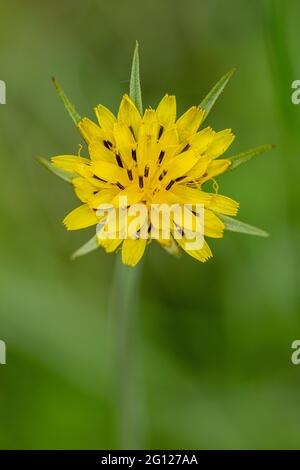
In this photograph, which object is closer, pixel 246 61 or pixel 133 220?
pixel 133 220

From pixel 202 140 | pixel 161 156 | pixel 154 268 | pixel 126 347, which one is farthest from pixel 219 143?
pixel 154 268

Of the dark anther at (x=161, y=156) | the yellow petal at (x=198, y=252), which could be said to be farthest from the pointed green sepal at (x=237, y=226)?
the dark anther at (x=161, y=156)

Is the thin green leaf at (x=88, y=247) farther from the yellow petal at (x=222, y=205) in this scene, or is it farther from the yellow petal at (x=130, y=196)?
the yellow petal at (x=222, y=205)

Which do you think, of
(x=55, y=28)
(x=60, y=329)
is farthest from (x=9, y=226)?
(x=55, y=28)

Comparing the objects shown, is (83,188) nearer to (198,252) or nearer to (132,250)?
(132,250)

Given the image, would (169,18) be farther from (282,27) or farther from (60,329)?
(60,329)

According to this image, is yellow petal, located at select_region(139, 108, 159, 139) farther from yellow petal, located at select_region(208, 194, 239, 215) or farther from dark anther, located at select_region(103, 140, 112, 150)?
yellow petal, located at select_region(208, 194, 239, 215)

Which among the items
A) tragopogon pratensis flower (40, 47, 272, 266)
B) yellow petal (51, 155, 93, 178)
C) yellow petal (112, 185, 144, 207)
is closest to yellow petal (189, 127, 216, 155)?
tragopogon pratensis flower (40, 47, 272, 266)

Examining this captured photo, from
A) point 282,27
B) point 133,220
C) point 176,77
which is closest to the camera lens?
point 133,220
